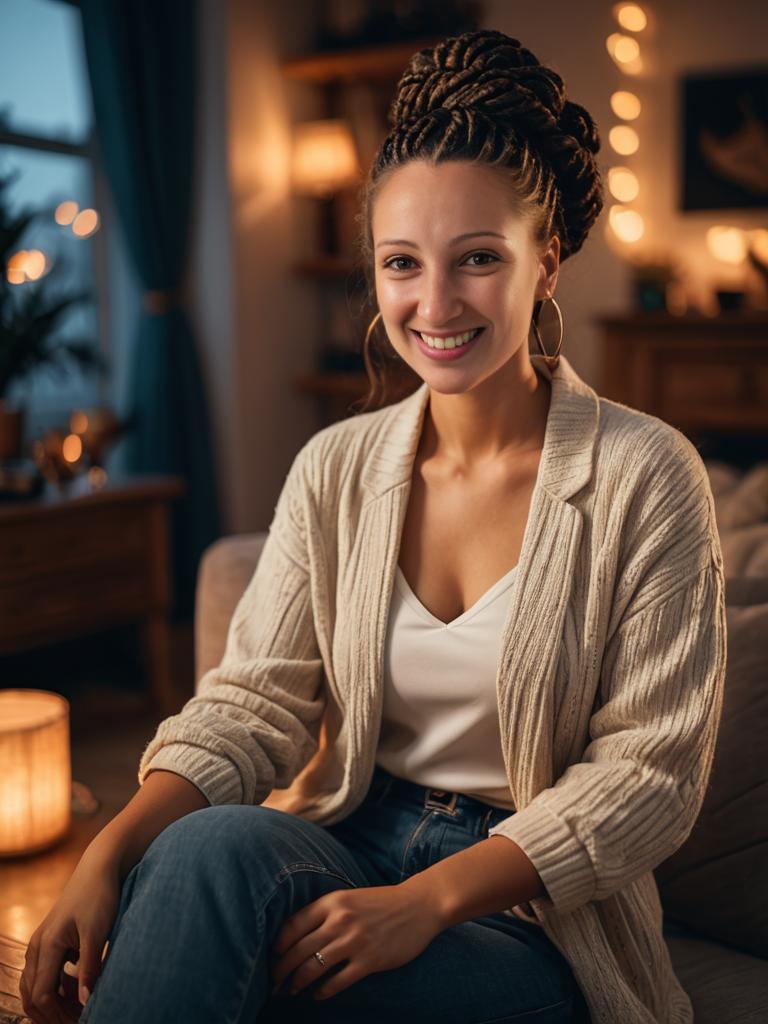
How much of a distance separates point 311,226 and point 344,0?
960 mm

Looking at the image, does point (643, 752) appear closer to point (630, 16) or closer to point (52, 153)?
point (52, 153)

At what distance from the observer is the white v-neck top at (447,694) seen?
1155 millimetres

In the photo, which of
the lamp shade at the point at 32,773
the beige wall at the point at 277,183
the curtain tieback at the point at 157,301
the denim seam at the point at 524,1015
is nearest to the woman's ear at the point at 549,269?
the denim seam at the point at 524,1015

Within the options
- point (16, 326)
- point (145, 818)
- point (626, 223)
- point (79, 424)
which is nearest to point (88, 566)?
point (79, 424)

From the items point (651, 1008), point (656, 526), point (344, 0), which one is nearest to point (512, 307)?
point (656, 526)

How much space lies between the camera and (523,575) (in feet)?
3.74

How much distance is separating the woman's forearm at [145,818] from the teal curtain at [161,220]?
2.92 m

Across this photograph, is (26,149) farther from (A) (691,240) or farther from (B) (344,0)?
(A) (691,240)

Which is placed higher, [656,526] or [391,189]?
[391,189]

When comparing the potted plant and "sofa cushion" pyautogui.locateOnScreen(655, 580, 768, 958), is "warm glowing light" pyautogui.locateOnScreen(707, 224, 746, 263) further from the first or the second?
"sofa cushion" pyautogui.locateOnScreen(655, 580, 768, 958)

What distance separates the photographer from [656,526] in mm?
1106

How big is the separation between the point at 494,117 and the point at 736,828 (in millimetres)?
864

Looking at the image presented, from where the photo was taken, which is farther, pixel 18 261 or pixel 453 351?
pixel 18 261

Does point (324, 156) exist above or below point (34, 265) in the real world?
above
